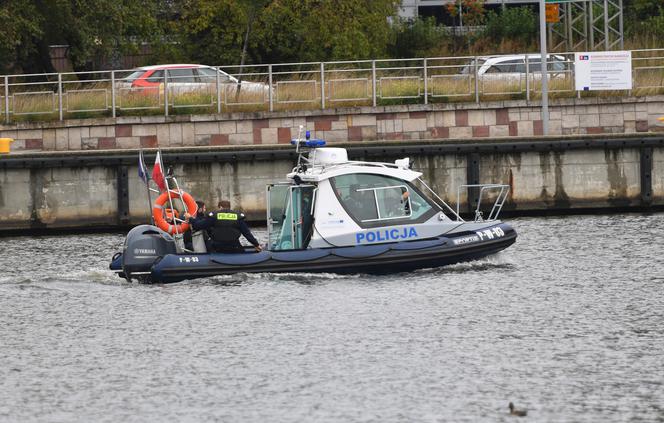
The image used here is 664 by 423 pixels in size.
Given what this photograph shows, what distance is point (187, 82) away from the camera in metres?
39.9

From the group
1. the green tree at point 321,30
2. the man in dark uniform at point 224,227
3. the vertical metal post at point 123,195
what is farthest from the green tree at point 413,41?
the man in dark uniform at point 224,227

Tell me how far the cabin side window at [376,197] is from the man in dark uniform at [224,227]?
173cm

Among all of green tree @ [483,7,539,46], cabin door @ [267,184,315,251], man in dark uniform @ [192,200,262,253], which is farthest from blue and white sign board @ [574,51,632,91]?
man in dark uniform @ [192,200,262,253]

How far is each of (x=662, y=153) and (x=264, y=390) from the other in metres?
19.4

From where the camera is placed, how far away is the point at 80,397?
19.2m

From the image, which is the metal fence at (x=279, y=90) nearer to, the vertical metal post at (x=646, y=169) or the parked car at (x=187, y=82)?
the parked car at (x=187, y=82)

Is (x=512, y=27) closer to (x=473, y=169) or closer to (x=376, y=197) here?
(x=473, y=169)

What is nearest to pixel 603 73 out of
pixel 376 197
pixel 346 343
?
pixel 376 197

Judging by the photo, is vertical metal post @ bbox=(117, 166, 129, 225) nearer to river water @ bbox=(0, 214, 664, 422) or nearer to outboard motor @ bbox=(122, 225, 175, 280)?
river water @ bbox=(0, 214, 664, 422)

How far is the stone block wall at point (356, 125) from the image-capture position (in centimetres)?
3853

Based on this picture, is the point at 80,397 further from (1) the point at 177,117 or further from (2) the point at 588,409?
(1) the point at 177,117

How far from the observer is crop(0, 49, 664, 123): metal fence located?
127ft

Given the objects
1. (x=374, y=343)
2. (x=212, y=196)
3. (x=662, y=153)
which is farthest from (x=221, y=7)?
(x=374, y=343)

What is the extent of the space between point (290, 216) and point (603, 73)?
1514 cm
